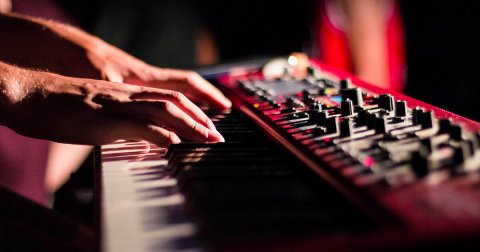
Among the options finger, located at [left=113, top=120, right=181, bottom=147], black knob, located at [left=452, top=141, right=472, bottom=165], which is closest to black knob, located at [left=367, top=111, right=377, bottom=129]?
black knob, located at [left=452, top=141, right=472, bottom=165]

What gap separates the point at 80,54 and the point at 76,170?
0.68 metres

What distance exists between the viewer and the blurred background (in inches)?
148

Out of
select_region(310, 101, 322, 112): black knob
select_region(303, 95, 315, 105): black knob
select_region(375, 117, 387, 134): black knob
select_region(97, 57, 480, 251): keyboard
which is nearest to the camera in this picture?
select_region(97, 57, 480, 251): keyboard

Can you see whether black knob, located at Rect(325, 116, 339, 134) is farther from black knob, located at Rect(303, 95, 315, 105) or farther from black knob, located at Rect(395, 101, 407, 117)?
black knob, located at Rect(303, 95, 315, 105)

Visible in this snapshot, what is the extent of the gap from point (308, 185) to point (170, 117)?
1.38 feet

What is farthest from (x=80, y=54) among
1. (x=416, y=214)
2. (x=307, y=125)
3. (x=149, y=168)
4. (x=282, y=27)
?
(x=282, y=27)

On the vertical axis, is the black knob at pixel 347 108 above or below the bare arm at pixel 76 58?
below

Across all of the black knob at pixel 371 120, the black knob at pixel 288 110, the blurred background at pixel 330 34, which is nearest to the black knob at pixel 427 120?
the black knob at pixel 371 120

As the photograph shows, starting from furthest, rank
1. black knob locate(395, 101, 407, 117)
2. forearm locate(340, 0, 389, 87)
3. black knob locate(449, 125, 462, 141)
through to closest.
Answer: forearm locate(340, 0, 389, 87) → black knob locate(395, 101, 407, 117) → black knob locate(449, 125, 462, 141)

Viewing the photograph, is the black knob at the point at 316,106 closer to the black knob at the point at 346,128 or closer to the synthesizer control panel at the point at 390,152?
the synthesizer control panel at the point at 390,152

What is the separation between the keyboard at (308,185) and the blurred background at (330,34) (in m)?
2.41

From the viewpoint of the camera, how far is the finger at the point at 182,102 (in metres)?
1.33

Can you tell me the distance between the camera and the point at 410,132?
1.13 meters

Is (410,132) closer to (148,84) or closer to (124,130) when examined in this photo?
(124,130)
